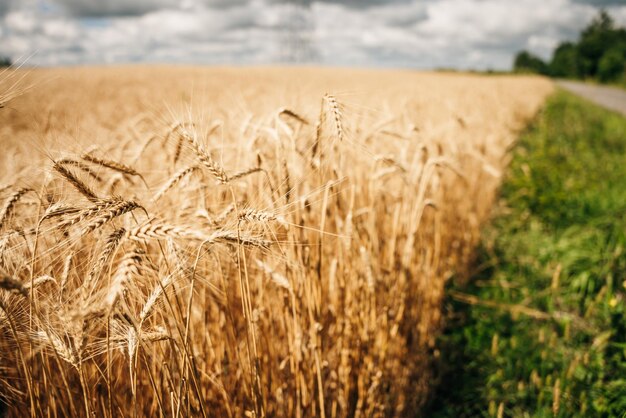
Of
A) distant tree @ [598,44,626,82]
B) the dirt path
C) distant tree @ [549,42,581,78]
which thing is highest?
distant tree @ [549,42,581,78]

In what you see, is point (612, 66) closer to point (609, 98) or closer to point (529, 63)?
point (609, 98)

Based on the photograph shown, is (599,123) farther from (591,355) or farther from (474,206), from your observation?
(591,355)

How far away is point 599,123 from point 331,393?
12375 millimetres

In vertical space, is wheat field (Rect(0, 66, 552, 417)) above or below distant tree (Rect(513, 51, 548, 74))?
below

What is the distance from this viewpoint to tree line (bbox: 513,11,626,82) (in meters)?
46.1

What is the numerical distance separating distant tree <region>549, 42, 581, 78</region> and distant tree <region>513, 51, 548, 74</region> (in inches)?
122

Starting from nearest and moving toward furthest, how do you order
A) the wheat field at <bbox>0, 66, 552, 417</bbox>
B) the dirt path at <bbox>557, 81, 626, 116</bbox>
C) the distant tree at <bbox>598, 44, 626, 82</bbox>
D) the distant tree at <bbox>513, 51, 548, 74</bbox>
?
the wheat field at <bbox>0, 66, 552, 417</bbox>
the dirt path at <bbox>557, 81, 626, 116</bbox>
the distant tree at <bbox>598, 44, 626, 82</bbox>
the distant tree at <bbox>513, 51, 548, 74</bbox>

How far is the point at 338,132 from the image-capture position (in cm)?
116

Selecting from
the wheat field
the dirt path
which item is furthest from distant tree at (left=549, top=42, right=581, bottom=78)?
the wheat field

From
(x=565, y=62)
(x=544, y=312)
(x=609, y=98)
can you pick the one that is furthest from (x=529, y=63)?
(x=544, y=312)

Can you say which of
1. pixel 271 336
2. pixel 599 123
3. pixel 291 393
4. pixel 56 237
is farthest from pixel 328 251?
pixel 599 123

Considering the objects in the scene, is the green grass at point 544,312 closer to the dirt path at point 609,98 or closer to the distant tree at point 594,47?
the dirt path at point 609,98

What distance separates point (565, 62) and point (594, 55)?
434 inches

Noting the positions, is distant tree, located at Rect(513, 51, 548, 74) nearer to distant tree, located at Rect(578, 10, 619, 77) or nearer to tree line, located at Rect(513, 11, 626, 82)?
tree line, located at Rect(513, 11, 626, 82)
